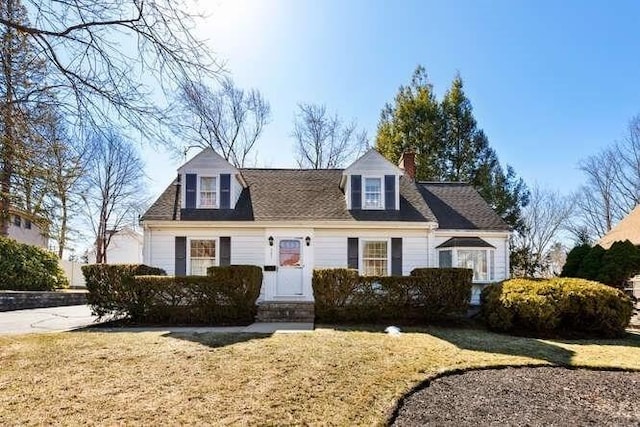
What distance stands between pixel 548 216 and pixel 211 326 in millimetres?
29600

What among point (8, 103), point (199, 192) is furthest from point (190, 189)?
point (8, 103)

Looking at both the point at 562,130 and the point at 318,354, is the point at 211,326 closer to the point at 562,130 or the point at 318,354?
the point at 318,354

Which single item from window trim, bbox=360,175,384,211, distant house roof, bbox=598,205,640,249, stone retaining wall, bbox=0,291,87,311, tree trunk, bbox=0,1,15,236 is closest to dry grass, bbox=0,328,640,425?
tree trunk, bbox=0,1,15,236

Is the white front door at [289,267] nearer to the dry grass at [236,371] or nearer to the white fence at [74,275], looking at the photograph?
the dry grass at [236,371]

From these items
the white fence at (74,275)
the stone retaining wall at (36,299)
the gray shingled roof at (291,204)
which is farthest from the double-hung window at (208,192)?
the white fence at (74,275)

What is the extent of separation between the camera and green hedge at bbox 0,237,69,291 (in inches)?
690

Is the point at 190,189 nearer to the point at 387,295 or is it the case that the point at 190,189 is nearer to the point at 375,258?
the point at 375,258

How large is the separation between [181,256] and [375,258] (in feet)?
20.2

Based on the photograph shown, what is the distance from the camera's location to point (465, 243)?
47.7 ft

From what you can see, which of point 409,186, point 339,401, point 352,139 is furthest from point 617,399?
point 352,139

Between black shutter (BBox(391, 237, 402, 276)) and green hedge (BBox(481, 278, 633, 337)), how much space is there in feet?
12.6

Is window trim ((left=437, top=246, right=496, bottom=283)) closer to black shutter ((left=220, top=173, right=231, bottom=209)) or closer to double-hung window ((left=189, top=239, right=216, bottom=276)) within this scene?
black shutter ((left=220, top=173, right=231, bottom=209))

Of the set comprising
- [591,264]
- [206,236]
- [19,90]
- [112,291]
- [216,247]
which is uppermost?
[19,90]

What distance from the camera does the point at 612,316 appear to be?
10.4 meters
